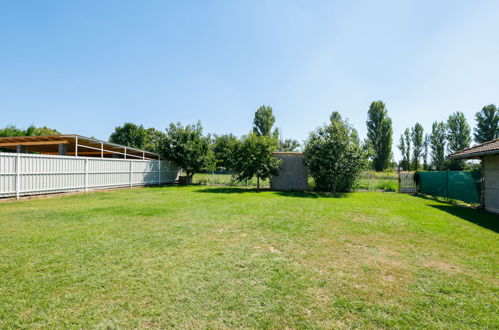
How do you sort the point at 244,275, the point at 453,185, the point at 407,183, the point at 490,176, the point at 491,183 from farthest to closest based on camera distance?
the point at 407,183 < the point at 453,185 < the point at 490,176 < the point at 491,183 < the point at 244,275

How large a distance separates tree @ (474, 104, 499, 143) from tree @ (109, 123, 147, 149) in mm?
55876

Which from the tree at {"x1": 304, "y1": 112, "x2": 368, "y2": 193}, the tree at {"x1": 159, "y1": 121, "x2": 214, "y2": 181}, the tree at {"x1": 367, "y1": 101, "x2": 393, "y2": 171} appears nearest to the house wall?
the tree at {"x1": 304, "y1": 112, "x2": 368, "y2": 193}

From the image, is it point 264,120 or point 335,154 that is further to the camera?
point 264,120

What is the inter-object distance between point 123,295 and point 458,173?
1321 centimetres

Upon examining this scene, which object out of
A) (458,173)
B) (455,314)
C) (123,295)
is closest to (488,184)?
(458,173)

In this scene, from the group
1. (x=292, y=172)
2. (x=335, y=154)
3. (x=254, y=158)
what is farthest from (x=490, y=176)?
(x=254, y=158)

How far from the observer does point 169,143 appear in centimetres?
1744

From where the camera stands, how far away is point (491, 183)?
804 cm

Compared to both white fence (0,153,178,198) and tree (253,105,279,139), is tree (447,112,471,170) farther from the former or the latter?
white fence (0,153,178,198)

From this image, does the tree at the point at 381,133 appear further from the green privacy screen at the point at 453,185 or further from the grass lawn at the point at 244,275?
the grass lawn at the point at 244,275

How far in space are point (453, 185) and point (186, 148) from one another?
53.0 feet

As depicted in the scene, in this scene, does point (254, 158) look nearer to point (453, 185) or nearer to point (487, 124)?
point (453, 185)

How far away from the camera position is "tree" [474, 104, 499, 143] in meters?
31.2

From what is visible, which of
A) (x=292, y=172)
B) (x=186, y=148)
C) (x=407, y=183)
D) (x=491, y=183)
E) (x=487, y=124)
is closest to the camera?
(x=491, y=183)
